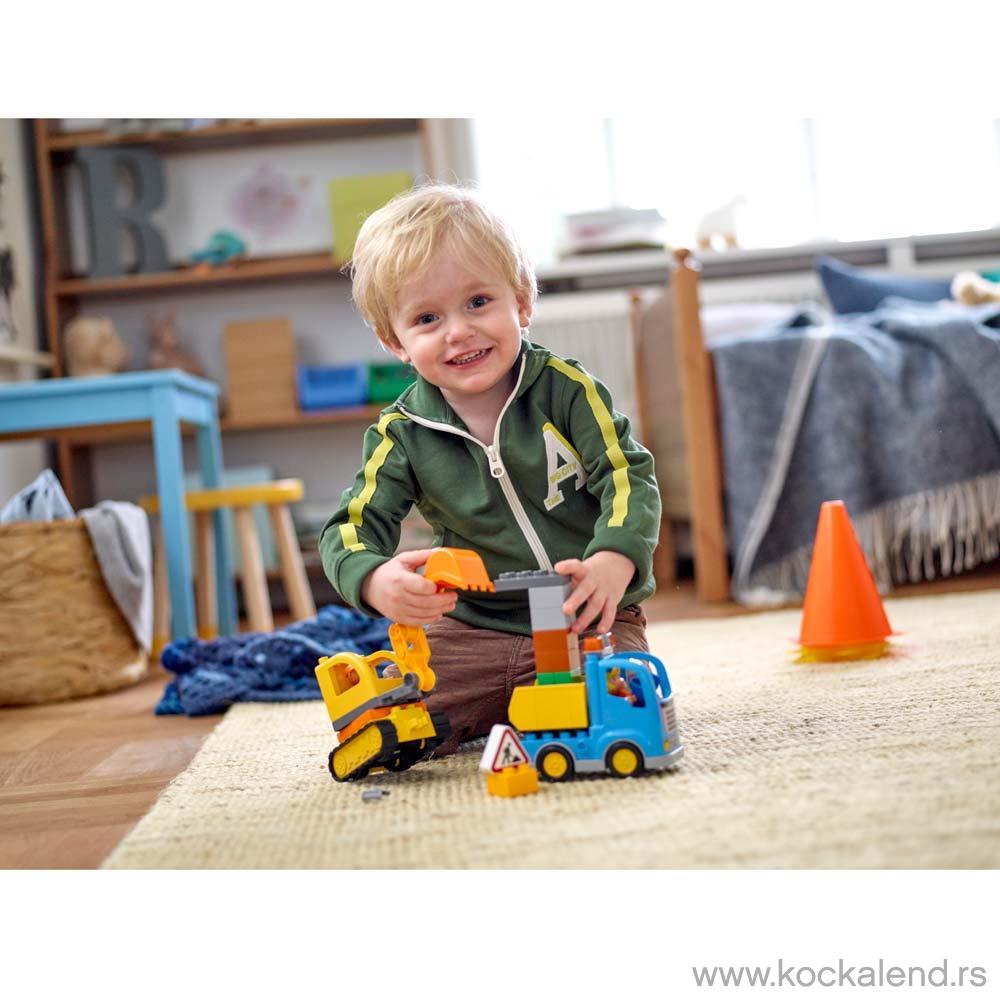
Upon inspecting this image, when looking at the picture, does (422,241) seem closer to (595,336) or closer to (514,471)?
(514,471)

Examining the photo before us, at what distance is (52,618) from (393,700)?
1.06m

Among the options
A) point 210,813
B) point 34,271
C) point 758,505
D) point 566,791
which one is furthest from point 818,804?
point 34,271

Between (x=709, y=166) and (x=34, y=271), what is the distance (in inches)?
80.5

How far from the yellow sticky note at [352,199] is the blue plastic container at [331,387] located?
0.31 meters

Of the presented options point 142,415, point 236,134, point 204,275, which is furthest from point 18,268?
point 142,415

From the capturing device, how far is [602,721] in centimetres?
91

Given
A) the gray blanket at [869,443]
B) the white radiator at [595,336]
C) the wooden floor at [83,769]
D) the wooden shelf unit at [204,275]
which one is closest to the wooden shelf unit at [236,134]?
the wooden shelf unit at [204,275]

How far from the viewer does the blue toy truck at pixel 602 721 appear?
90 cm

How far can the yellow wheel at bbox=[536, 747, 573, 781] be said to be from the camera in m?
0.92

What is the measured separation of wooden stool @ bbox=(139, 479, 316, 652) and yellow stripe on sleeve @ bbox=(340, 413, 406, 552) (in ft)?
3.72

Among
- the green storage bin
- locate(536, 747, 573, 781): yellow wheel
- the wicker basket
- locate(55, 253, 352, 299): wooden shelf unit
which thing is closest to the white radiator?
the green storage bin

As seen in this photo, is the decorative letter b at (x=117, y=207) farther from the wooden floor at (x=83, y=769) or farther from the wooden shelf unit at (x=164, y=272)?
the wooden floor at (x=83, y=769)

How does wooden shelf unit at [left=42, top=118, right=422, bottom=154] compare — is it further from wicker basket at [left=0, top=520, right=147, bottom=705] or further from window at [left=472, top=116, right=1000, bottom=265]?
wicker basket at [left=0, top=520, right=147, bottom=705]
